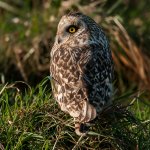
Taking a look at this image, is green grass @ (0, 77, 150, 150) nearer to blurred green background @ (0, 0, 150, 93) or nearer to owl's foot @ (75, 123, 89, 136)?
owl's foot @ (75, 123, 89, 136)

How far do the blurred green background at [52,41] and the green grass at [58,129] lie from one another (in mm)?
3008

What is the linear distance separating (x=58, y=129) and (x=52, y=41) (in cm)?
338

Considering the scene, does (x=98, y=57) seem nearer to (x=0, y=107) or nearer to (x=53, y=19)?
(x=0, y=107)

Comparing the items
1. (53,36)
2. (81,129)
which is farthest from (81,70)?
(53,36)

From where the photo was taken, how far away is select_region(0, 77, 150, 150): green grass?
5.01 m

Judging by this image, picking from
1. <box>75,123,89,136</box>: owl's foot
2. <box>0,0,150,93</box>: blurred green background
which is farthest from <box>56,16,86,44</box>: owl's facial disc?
<box>0,0,150,93</box>: blurred green background

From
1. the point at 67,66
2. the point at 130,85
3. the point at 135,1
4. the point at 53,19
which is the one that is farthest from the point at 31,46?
the point at 67,66

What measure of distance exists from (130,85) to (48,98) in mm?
3176

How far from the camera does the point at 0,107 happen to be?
5.49 m

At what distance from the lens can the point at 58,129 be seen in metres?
5.10

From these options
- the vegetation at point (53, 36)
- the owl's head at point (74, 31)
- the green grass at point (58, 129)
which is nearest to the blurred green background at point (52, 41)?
the vegetation at point (53, 36)

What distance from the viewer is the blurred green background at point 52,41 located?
846cm

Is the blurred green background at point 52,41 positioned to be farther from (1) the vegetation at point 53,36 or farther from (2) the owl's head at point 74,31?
(2) the owl's head at point 74,31

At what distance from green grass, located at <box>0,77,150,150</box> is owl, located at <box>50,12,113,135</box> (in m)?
0.13
